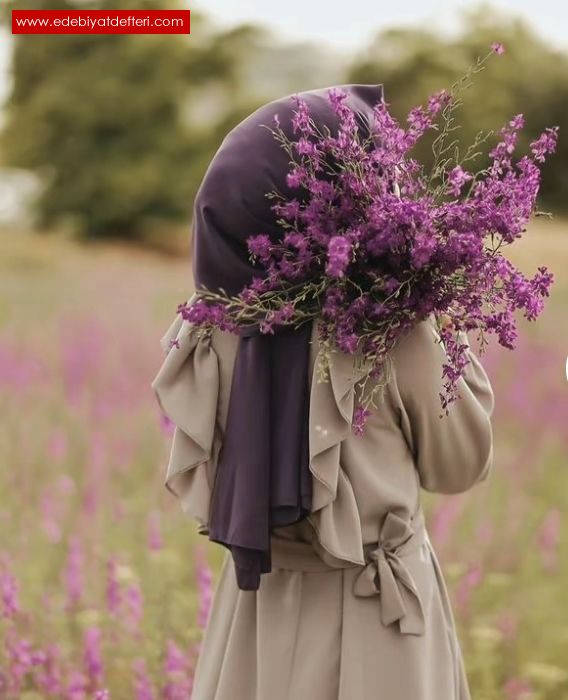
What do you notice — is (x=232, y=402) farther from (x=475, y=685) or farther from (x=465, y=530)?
(x=465, y=530)

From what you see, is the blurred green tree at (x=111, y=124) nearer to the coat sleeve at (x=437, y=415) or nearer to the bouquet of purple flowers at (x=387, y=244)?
the coat sleeve at (x=437, y=415)

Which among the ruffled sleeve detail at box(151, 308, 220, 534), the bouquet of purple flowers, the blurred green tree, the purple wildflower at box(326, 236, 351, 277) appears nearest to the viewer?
the purple wildflower at box(326, 236, 351, 277)

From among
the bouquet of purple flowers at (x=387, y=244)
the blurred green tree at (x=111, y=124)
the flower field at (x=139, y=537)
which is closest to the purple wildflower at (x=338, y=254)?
the bouquet of purple flowers at (x=387, y=244)

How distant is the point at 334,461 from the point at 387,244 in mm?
429

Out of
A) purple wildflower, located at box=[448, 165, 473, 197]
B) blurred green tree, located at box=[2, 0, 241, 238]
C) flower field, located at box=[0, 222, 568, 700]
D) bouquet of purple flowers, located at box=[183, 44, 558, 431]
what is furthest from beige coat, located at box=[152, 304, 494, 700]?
blurred green tree, located at box=[2, 0, 241, 238]

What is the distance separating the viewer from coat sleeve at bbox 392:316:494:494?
1.81 m

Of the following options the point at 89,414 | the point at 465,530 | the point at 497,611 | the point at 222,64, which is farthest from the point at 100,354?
the point at 222,64

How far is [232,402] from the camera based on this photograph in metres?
1.87

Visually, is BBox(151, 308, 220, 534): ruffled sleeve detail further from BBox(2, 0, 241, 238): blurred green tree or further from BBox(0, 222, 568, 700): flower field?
BBox(2, 0, 241, 238): blurred green tree

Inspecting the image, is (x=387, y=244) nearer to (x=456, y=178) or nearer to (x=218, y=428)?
(x=456, y=178)

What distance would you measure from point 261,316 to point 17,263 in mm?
15150

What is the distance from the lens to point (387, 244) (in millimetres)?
1629

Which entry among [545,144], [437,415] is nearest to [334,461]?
[437,415]

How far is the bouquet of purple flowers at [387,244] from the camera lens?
1.64m
